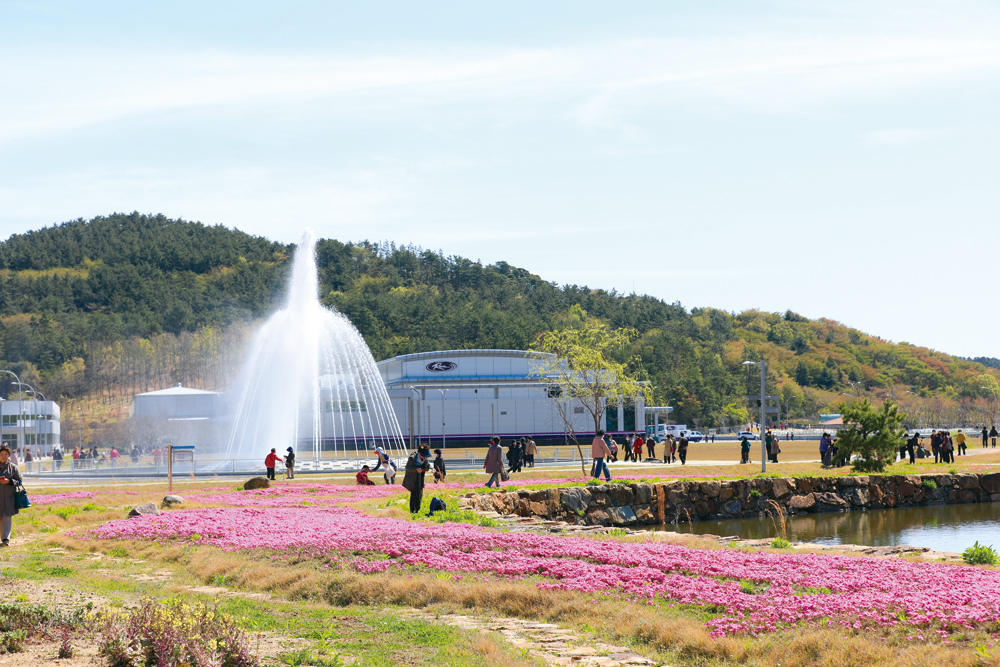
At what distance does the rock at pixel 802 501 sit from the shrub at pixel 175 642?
2808cm

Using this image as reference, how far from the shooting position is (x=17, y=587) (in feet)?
39.6

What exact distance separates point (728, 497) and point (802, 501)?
323 centimetres

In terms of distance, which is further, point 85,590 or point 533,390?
point 533,390

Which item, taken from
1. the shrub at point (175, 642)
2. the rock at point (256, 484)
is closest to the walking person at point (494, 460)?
the rock at point (256, 484)

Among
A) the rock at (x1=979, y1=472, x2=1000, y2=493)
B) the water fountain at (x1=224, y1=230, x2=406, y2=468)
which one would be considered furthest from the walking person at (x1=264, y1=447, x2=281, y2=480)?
the rock at (x1=979, y1=472, x2=1000, y2=493)

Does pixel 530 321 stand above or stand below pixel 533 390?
above

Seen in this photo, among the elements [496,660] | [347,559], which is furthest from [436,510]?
[496,660]

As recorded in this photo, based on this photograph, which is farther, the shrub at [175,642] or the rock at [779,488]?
the rock at [779,488]

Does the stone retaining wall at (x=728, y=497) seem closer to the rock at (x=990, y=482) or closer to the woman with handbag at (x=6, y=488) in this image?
the rock at (x=990, y=482)

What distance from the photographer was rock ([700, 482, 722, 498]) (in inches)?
1232

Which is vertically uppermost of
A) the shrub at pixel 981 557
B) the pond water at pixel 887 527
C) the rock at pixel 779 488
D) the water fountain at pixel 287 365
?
the water fountain at pixel 287 365

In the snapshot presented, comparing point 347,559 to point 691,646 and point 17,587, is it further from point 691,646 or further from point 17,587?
point 691,646

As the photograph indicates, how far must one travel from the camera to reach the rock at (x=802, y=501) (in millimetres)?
32625

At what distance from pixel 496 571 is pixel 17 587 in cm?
669
